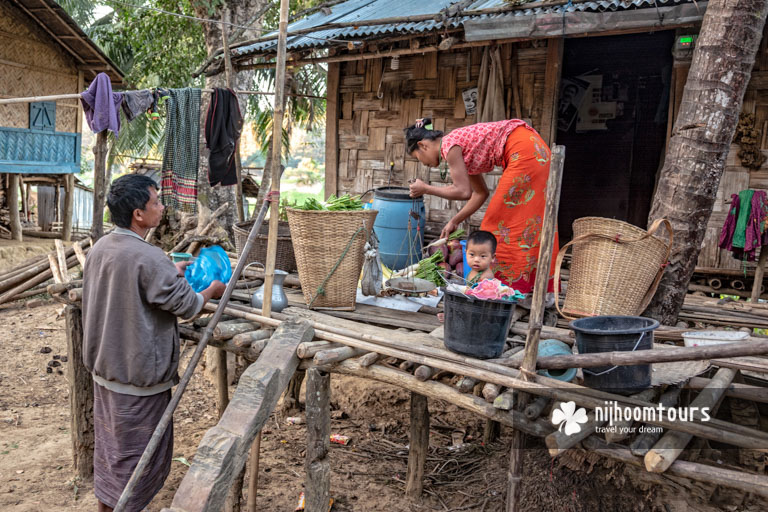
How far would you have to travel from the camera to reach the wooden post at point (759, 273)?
5.66m

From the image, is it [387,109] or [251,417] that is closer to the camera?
[251,417]

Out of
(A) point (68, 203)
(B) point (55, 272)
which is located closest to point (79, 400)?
(B) point (55, 272)

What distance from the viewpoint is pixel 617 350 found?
9.60 ft

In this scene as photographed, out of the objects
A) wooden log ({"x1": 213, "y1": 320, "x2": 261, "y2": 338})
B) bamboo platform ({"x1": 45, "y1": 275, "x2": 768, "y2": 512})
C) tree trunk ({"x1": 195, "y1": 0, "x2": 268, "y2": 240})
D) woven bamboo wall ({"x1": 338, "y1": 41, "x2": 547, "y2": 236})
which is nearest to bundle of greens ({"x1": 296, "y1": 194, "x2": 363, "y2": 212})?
bamboo platform ({"x1": 45, "y1": 275, "x2": 768, "y2": 512})

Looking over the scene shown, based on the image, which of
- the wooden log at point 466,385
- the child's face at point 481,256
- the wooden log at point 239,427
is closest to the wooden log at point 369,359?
the wooden log at point 239,427

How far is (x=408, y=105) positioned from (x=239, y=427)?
518 centimetres

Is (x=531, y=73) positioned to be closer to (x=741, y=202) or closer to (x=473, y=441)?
(x=741, y=202)

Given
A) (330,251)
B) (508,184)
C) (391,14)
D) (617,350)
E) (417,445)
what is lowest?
(417,445)

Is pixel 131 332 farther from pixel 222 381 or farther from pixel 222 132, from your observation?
pixel 222 132

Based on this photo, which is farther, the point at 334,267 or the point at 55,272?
the point at 55,272

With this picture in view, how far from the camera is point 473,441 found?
18.7ft

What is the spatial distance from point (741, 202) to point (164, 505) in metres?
5.49

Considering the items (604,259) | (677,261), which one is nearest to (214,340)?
(604,259)

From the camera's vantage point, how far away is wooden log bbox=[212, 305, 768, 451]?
263 cm
